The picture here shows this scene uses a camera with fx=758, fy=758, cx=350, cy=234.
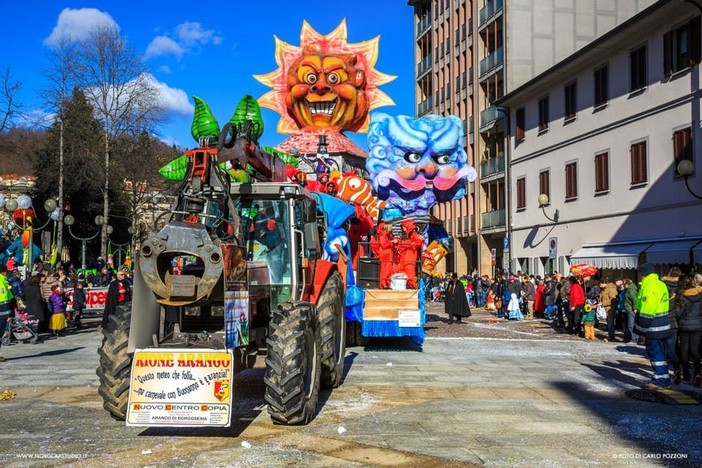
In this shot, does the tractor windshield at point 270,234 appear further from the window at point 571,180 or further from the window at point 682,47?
the window at point 571,180

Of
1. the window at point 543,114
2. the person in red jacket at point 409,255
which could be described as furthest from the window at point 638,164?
the person in red jacket at point 409,255

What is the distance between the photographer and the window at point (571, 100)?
31483 millimetres

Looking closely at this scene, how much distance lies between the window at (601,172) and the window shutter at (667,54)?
4.68m

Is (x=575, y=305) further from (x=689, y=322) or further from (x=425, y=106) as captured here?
(x=425, y=106)

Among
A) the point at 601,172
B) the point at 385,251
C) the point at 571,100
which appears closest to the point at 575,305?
the point at 385,251

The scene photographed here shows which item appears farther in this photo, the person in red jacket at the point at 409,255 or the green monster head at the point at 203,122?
the person in red jacket at the point at 409,255

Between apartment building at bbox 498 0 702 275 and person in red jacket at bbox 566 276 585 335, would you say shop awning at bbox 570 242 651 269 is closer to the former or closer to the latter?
apartment building at bbox 498 0 702 275

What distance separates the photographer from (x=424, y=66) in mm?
59281

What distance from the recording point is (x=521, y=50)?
136 ft

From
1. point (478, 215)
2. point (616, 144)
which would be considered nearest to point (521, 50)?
point (478, 215)

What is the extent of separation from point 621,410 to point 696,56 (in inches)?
675

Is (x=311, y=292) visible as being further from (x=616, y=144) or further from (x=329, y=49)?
(x=616, y=144)

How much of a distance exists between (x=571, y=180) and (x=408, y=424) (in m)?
25.5

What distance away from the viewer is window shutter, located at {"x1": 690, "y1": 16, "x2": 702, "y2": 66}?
22.7 m
